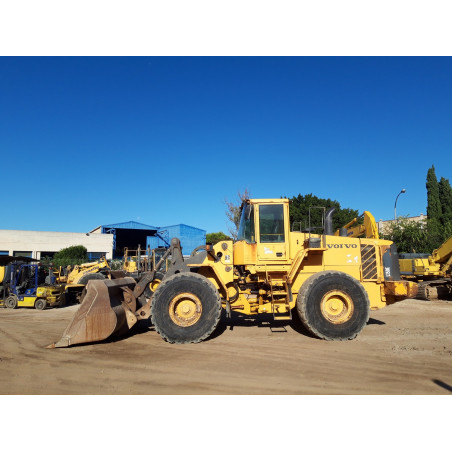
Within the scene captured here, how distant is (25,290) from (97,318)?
10709 millimetres

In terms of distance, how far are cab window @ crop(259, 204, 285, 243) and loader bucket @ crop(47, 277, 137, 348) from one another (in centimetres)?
355

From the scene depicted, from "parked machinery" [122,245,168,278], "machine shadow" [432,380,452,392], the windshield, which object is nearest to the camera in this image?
"machine shadow" [432,380,452,392]

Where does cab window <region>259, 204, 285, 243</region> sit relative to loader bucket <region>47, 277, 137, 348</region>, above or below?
above

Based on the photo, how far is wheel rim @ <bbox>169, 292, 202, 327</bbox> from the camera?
264 inches

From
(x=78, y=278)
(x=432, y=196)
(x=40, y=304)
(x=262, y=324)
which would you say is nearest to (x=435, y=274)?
(x=262, y=324)

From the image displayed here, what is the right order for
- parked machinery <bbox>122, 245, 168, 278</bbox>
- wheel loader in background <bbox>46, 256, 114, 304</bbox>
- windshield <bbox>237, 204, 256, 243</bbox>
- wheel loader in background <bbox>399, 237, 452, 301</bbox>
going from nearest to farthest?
windshield <bbox>237, 204, 256, 243</bbox> → parked machinery <bbox>122, 245, 168, 278</bbox> → wheel loader in background <bbox>399, 237, 452, 301</bbox> → wheel loader in background <bbox>46, 256, 114, 304</bbox>

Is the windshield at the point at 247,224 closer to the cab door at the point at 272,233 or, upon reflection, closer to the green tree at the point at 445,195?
the cab door at the point at 272,233

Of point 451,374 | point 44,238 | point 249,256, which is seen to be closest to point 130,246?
point 44,238

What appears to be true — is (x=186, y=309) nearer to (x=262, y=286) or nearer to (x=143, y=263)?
(x=262, y=286)

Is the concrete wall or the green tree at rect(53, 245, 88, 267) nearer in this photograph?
the green tree at rect(53, 245, 88, 267)

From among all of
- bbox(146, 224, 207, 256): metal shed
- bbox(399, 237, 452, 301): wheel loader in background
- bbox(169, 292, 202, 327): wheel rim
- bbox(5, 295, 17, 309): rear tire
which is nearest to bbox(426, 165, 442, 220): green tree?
bbox(399, 237, 452, 301): wheel loader in background

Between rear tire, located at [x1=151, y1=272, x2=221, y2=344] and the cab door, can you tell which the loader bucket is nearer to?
rear tire, located at [x1=151, y1=272, x2=221, y2=344]

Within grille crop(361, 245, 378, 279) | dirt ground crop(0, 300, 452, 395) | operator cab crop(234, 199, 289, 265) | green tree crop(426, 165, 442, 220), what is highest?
green tree crop(426, 165, 442, 220)

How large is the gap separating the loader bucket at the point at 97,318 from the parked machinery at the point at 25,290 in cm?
899
